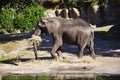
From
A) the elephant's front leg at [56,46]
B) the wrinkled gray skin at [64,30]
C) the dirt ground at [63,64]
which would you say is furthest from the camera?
the elephant's front leg at [56,46]

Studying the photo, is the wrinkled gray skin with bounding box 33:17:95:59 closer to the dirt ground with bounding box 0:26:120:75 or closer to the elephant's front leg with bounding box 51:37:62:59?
the elephant's front leg with bounding box 51:37:62:59

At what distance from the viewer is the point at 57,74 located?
1930cm

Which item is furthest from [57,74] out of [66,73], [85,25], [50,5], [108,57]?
Result: [50,5]

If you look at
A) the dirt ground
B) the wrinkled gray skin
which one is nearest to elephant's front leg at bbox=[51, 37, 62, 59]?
the wrinkled gray skin

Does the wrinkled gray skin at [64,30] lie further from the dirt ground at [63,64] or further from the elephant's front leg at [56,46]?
the dirt ground at [63,64]

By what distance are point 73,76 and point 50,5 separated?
37864 mm

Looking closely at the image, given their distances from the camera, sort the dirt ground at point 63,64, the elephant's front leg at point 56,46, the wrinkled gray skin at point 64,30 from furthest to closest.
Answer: the elephant's front leg at point 56,46 < the wrinkled gray skin at point 64,30 < the dirt ground at point 63,64

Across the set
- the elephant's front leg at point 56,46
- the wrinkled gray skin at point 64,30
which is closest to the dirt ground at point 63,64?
the elephant's front leg at point 56,46

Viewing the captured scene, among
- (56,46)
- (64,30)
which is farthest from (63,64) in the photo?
(64,30)

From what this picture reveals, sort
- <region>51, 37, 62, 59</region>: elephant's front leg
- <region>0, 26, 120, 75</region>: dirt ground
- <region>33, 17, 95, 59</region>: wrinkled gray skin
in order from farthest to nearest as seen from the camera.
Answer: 1. <region>51, 37, 62, 59</region>: elephant's front leg
2. <region>33, 17, 95, 59</region>: wrinkled gray skin
3. <region>0, 26, 120, 75</region>: dirt ground

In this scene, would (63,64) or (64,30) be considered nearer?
(63,64)

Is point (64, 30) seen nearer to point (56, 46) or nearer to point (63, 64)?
point (56, 46)

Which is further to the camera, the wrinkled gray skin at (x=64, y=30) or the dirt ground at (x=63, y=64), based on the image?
the wrinkled gray skin at (x=64, y=30)

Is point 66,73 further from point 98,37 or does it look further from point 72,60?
point 98,37
